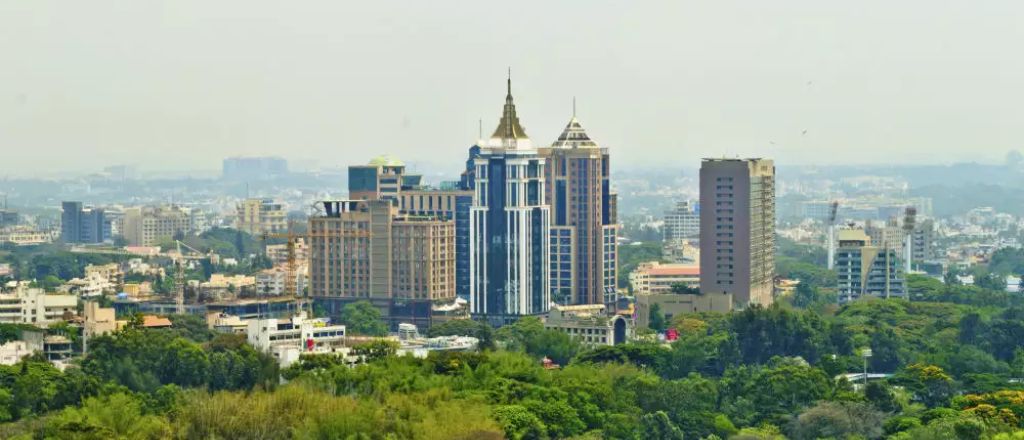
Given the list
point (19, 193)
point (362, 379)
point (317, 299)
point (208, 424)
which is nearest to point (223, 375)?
point (362, 379)

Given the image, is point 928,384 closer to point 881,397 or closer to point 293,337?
point 881,397

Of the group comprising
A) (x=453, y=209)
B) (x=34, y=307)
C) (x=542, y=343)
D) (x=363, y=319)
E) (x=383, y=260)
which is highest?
(x=453, y=209)

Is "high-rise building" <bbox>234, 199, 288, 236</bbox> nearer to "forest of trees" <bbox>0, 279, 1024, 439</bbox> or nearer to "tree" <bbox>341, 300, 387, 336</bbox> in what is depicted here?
"tree" <bbox>341, 300, 387, 336</bbox>

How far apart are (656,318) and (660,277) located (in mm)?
14416

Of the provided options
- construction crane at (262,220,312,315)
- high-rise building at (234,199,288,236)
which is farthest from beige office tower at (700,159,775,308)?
high-rise building at (234,199,288,236)

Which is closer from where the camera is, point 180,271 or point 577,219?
point 577,219

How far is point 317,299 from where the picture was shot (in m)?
60.6

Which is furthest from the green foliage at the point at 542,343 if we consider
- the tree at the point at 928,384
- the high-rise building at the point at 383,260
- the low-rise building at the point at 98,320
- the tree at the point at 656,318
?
the high-rise building at the point at 383,260

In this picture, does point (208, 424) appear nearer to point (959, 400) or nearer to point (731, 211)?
point (959, 400)

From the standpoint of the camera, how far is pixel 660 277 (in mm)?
68750

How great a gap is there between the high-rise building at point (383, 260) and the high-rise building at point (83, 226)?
39710mm

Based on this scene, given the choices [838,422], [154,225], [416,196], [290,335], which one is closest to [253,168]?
[154,225]

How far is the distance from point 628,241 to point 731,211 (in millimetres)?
41235

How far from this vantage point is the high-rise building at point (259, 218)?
102 metres
